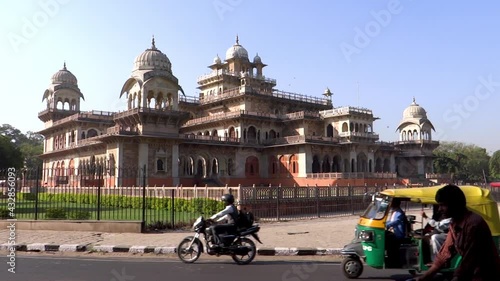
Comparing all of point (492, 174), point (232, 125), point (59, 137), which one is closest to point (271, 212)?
point (232, 125)

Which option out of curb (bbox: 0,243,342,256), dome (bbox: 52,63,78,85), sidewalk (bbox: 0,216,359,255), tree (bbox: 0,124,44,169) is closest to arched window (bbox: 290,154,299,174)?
sidewalk (bbox: 0,216,359,255)

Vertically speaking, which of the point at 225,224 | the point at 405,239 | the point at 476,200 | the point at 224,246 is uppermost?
the point at 476,200

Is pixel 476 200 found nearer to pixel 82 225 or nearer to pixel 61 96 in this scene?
pixel 82 225

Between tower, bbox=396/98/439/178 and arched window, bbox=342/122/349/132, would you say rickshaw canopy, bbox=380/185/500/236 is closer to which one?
arched window, bbox=342/122/349/132

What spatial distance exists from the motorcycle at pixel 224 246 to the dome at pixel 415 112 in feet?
144

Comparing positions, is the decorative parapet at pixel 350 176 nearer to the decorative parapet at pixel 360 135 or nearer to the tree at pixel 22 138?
the decorative parapet at pixel 360 135

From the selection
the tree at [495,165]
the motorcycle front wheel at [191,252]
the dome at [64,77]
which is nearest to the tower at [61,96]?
the dome at [64,77]

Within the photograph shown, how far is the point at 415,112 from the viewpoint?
158ft

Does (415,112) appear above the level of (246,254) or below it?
above

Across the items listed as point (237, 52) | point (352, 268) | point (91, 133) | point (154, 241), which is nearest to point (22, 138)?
point (91, 133)

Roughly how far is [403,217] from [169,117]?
84.0 ft

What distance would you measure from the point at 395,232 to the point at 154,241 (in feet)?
20.9

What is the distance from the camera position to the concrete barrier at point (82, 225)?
12.5m

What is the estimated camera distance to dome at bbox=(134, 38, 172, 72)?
31891mm
